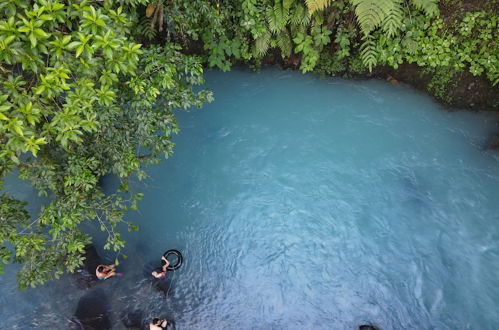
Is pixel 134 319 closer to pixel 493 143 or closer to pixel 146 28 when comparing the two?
pixel 146 28

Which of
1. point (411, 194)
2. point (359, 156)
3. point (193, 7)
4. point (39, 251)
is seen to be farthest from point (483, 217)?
point (39, 251)

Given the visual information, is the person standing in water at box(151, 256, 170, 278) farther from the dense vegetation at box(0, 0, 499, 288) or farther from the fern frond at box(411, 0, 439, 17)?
the fern frond at box(411, 0, 439, 17)

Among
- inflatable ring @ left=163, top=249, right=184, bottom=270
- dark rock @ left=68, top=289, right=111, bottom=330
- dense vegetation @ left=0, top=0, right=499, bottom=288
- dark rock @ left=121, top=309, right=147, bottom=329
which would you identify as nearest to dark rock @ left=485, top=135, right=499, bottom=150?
dense vegetation @ left=0, top=0, right=499, bottom=288

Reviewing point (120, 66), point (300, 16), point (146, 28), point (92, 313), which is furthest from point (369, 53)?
point (92, 313)

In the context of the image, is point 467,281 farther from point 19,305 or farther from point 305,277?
point 19,305

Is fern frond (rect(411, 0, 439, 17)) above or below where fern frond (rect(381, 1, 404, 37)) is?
above
